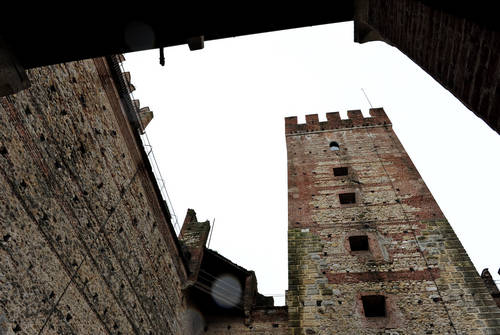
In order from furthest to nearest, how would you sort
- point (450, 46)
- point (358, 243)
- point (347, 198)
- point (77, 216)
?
point (347, 198)
point (358, 243)
point (77, 216)
point (450, 46)

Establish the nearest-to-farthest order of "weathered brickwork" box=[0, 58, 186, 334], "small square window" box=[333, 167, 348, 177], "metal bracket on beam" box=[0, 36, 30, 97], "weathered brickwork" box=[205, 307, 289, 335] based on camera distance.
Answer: "metal bracket on beam" box=[0, 36, 30, 97]
"weathered brickwork" box=[0, 58, 186, 334]
"weathered brickwork" box=[205, 307, 289, 335]
"small square window" box=[333, 167, 348, 177]

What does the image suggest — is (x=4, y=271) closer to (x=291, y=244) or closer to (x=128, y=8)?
(x=128, y=8)

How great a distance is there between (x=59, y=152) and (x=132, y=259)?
2.81 metres

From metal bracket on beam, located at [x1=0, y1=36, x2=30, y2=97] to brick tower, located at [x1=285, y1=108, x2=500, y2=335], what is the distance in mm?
8796

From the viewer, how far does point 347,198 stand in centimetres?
1335

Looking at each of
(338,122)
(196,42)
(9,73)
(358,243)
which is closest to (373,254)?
(358,243)

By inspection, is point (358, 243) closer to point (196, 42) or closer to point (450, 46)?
point (196, 42)

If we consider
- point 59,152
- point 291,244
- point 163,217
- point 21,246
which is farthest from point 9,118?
point 291,244

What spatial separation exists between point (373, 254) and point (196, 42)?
986cm

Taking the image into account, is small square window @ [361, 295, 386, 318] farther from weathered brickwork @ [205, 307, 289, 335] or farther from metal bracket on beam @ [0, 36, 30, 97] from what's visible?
metal bracket on beam @ [0, 36, 30, 97]

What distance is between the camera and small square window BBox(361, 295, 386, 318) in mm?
9727

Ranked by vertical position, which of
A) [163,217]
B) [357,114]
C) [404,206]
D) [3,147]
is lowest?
[3,147]

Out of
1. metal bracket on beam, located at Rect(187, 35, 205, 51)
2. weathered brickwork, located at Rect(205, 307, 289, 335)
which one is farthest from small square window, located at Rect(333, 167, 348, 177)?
metal bracket on beam, located at Rect(187, 35, 205, 51)

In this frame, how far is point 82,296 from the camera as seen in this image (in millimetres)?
5445
